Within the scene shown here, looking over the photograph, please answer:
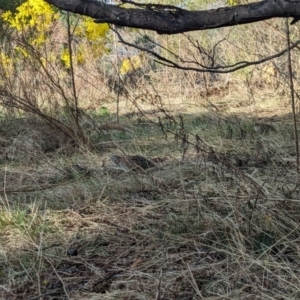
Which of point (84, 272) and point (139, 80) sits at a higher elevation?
point (139, 80)

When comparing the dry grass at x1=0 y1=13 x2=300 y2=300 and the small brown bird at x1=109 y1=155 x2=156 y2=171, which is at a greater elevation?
the small brown bird at x1=109 y1=155 x2=156 y2=171

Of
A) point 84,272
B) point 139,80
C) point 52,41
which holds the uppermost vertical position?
point 52,41

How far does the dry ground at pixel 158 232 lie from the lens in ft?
5.99

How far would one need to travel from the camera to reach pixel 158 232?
225cm

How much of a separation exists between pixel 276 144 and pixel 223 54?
4.94 meters

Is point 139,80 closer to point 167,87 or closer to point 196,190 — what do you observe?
point 167,87

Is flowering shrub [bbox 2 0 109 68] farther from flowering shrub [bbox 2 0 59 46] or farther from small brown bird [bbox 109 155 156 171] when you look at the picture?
small brown bird [bbox 109 155 156 171]

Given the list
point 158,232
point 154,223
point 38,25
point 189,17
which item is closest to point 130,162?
point 154,223

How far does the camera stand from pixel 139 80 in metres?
8.00

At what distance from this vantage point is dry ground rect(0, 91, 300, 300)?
1.83 metres

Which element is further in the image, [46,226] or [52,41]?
[52,41]

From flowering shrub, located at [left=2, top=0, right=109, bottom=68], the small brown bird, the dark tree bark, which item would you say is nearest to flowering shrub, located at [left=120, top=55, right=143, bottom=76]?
flowering shrub, located at [left=2, top=0, right=109, bottom=68]

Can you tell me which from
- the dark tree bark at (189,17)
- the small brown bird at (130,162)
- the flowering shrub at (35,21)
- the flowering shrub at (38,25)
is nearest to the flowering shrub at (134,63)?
the flowering shrub at (38,25)

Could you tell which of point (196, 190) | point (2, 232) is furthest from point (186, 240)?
point (2, 232)
